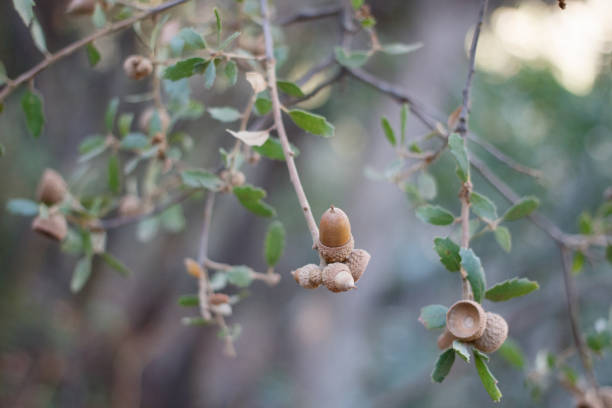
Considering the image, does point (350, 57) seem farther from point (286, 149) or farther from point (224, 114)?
point (286, 149)

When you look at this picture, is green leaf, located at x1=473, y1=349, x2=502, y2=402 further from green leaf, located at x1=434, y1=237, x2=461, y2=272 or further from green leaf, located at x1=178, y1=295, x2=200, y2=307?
green leaf, located at x1=178, y1=295, x2=200, y2=307

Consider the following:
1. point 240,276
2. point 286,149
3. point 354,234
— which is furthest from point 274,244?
point 354,234

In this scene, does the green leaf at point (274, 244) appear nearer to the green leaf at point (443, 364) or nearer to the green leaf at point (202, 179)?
the green leaf at point (202, 179)

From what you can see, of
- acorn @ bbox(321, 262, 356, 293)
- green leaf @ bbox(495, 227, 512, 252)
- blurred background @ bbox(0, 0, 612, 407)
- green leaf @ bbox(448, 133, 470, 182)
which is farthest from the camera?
blurred background @ bbox(0, 0, 612, 407)

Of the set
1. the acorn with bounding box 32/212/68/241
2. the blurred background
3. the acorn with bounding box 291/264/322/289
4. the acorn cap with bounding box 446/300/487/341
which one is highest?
the acorn with bounding box 291/264/322/289

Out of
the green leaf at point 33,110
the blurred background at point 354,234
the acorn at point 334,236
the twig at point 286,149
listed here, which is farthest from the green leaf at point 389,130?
the blurred background at point 354,234

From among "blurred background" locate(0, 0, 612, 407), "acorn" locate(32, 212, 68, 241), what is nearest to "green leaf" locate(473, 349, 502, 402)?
"acorn" locate(32, 212, 68, 241)

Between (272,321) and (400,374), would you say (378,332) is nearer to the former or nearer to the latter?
(400,374)
